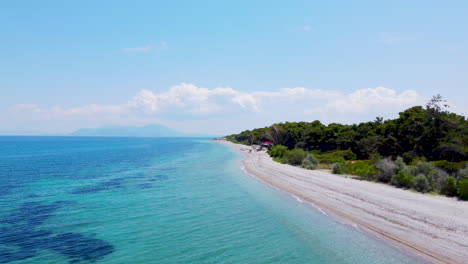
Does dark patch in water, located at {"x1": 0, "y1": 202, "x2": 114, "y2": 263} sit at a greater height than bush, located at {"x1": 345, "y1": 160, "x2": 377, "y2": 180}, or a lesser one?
lesser

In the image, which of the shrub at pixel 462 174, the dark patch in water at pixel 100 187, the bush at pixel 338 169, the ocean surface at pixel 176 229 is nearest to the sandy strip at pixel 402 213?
the ocean surface at pixel 176 229

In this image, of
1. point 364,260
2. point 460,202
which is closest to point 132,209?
point 364,260

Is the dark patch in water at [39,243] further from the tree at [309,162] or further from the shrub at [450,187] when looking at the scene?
the tree at [309,162]

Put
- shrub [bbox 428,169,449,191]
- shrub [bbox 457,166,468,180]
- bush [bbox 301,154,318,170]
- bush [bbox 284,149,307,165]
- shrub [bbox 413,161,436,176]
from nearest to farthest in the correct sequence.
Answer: shrub [bbox 457,166,468,180]
shrub [bbox 428,169,449,191]
shrub [bbox 413,161,436,176]
bush [bbox 301,154,318,170]
bush [bbox 284,149,307,165]

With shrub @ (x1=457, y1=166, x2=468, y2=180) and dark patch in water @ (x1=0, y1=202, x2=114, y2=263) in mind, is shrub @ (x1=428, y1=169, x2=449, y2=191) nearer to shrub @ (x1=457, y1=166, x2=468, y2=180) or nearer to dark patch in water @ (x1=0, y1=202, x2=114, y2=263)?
shrub @ (x1=457, y1=166, x2=468, y2=180)

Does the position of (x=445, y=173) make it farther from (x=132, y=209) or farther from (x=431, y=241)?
(x=132, y=209)

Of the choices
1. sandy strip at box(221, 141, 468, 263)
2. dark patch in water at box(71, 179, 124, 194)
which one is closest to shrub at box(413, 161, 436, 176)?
sandy strip at box(221, 141, 468, 263)

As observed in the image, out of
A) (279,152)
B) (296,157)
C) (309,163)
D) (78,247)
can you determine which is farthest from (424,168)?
(279,152)
